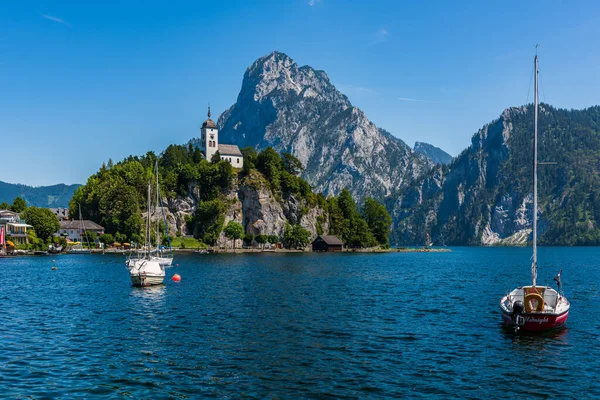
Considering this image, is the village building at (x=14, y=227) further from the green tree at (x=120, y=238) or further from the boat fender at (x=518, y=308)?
the boat fender at (x=518, y=308)

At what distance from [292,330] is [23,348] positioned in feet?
65.0

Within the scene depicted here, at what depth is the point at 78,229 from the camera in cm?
19462

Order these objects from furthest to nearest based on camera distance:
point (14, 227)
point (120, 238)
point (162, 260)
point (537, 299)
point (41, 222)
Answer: point (120, 238)
point (41, 222)
point (14, 227)
point (162, 260)
point (537, 299)

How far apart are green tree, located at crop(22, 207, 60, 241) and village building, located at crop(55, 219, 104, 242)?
14.5 m

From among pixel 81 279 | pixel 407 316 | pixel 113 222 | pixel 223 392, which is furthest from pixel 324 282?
pixel 113 222

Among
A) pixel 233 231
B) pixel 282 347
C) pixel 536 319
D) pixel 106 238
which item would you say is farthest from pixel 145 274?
pixel 233 231

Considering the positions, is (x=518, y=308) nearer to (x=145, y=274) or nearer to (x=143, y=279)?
(x=145, y=274)

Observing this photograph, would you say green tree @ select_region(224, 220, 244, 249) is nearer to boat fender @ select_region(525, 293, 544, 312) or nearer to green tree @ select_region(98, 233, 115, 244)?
green tree @ select_region(98, 233, 115, 244)

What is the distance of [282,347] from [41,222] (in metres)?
161

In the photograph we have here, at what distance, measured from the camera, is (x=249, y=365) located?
104 feet

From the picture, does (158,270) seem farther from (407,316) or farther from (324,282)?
(407,316)

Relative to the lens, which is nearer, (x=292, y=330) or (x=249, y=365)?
(x=249, y=365)

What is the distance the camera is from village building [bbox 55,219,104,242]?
19274 centimetres

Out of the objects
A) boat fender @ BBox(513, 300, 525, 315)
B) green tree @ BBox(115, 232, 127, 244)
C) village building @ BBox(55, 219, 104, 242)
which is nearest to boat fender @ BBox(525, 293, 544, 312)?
boat fender @ BBox(513, 300, 525, 315)
